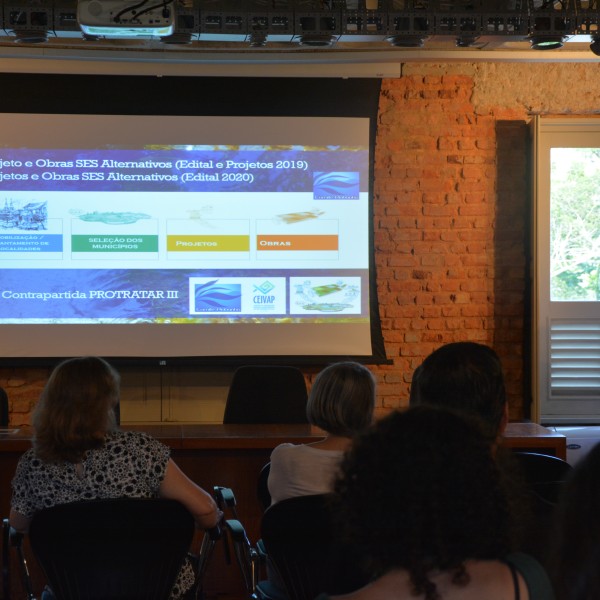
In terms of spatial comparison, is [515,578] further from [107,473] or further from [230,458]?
[230,458]

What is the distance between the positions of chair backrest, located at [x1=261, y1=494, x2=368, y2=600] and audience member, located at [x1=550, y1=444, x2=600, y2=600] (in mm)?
1149

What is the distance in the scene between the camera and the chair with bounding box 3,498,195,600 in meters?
2.47

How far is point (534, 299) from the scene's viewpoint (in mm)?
6324

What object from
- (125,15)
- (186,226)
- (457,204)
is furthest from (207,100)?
(457,204)

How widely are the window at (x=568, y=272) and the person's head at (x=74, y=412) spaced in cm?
416

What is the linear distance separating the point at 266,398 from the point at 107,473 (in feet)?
7.11

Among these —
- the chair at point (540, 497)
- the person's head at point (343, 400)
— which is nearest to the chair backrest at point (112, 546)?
the person's head at point (343, 400)

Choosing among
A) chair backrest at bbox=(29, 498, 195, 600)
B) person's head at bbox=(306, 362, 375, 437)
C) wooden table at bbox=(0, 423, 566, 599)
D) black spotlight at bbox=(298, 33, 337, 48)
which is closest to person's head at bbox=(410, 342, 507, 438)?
person's head at bbox=(306, 362, 375, 437)

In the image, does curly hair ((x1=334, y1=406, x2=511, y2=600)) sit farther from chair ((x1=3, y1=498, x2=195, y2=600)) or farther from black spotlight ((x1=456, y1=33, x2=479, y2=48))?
black spotlight ((x1=456, y1=33, x2=479, y2=48))

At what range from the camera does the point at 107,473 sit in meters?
2.80

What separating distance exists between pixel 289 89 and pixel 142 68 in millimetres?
1002

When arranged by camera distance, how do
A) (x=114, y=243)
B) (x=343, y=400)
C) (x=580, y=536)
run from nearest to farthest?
1. (x=580, y=536)
2. (x=343, y=400)
3. (x=114, y=243)

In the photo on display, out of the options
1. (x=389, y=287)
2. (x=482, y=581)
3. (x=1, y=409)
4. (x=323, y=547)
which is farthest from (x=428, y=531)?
(x=389, y=287)

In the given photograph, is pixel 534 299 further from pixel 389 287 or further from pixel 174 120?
pixel 174 120
